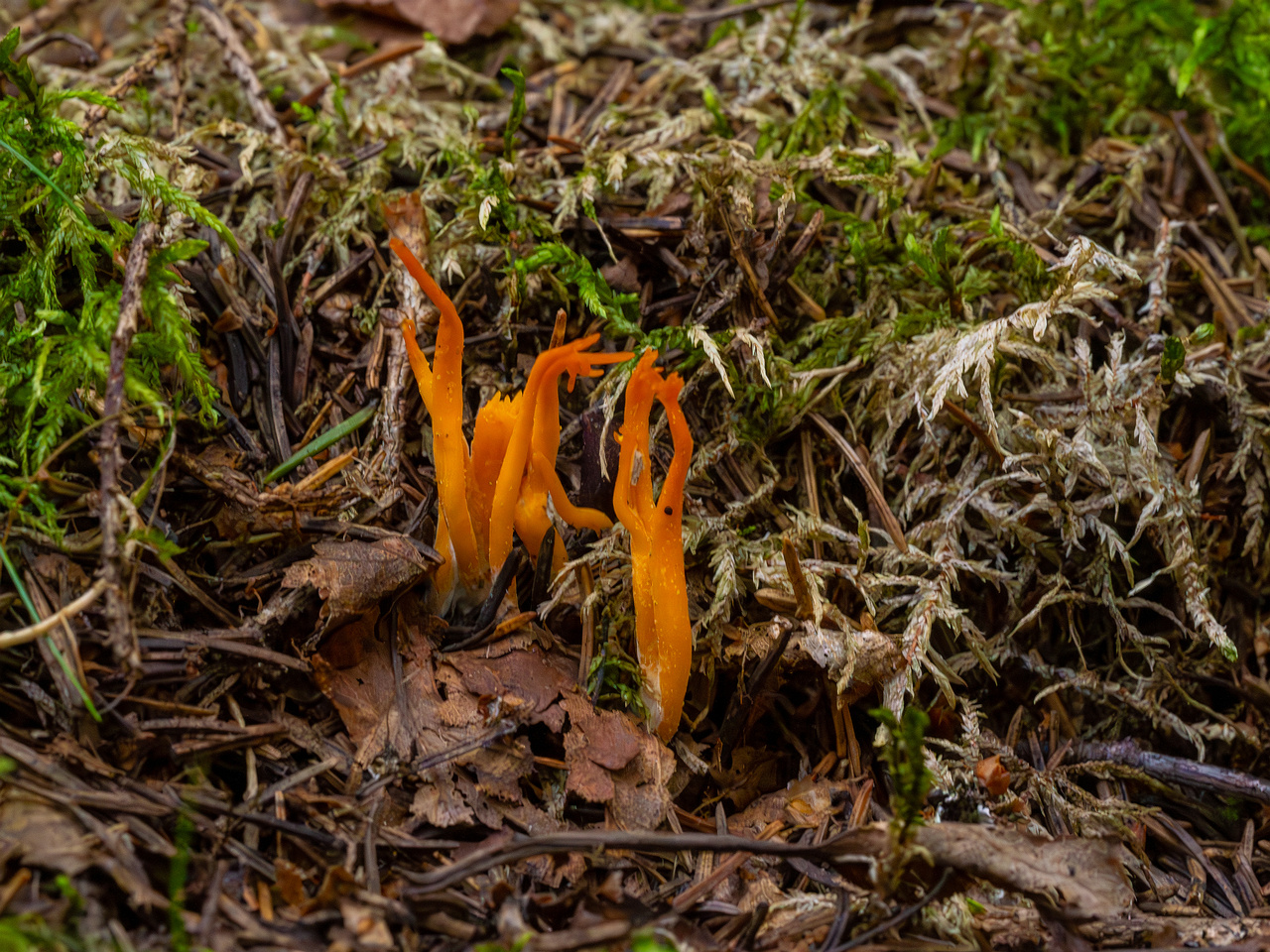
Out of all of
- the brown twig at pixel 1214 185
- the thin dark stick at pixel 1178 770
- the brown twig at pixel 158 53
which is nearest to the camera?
the thin dark stick at pixel 1178 770

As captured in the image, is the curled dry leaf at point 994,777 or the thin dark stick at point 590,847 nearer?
the thin dark stick at point 590,847

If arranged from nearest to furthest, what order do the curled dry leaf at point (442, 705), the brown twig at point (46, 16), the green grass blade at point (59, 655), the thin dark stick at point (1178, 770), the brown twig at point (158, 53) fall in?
1. the green grass blade at point (59, 655)
2. the curled dry leaf at point (442, 705)
3. the thin dark stick at point (1178, 770)
4. the brown twig at point (158, 53)
5. the brown twig at point (46, 16)

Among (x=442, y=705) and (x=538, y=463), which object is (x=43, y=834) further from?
(x=538, y=463)

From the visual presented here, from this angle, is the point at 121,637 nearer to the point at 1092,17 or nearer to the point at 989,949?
the point at 989,949

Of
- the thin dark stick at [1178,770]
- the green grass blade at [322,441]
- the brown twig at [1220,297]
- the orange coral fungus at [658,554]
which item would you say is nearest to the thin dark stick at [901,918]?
the orange coral fungus at [658,554]

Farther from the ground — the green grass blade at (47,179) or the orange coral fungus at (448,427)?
the green grass blade at (47,179)

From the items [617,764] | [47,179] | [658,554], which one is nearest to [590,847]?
[617,764]

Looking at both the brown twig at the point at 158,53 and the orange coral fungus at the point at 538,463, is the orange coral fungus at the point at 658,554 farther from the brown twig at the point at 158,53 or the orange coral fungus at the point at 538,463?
the brown twig at the point at 158,53
